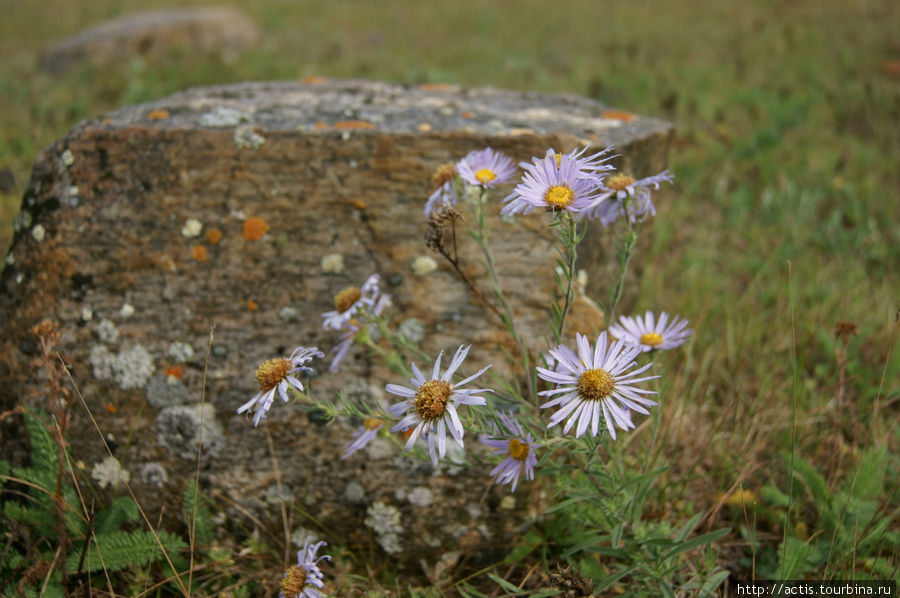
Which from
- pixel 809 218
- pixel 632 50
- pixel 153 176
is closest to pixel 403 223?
pixel 153 176

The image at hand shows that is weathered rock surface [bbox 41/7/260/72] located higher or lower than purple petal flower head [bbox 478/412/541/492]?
higher

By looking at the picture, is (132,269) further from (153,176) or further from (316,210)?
(316,210)

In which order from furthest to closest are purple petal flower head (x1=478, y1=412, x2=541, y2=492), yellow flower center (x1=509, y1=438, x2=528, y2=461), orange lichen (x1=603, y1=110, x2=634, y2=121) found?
orange lichen (x1=603, y1=110, x2=634, y2=121), yellow flower center (x1=509, y1=438, x2=528, y2=461), purple petal flower head (x1=478, y1=412, x2=541, y2=492)

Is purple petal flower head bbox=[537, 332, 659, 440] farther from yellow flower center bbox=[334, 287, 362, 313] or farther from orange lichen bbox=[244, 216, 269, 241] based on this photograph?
orange lichen bbox=[244, 216, 269, 241]

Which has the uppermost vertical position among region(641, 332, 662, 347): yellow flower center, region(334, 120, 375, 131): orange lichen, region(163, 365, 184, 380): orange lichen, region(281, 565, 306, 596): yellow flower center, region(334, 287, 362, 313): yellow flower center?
region(334, 120, 375, 131): orange lichen

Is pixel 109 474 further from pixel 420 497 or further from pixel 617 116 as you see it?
pixel 617 116

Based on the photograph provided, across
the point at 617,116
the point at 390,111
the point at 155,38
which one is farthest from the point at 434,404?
the point at 155,38

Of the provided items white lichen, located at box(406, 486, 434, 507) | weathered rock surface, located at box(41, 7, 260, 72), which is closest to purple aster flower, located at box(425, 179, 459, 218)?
white lichen, located at box(406, 486, 434, 507)
